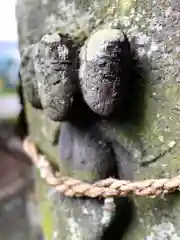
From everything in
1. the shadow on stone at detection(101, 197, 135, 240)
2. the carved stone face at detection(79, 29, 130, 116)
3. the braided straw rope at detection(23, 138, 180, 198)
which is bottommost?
the shadow on stone at detection(101, 197, 135, 240)

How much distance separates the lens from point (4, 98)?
1312 mm

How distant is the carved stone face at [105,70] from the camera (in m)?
0.47

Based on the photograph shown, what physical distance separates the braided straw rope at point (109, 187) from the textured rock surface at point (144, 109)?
13 mm

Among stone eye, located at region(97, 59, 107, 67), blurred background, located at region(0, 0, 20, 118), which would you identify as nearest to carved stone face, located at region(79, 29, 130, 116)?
stone eye, located at region(97, 59, 107, 67)

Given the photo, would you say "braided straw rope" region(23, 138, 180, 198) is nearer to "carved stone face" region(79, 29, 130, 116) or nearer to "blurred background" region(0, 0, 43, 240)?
"carved stone face" region(79, 29, 130, 116)

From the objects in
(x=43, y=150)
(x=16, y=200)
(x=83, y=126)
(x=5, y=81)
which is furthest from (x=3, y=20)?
(x=83, y=126)

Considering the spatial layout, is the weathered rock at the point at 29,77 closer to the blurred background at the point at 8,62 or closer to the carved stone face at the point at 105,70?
the carved stone face at the point at 105,70

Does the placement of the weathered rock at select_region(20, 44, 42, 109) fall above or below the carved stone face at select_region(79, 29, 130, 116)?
below

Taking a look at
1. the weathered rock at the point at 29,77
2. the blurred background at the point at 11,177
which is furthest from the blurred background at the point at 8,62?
the weathered rock at the point at 29,77

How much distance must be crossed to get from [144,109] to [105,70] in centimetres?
6

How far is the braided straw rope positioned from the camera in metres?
0.48

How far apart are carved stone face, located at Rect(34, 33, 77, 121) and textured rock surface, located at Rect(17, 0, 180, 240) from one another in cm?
4

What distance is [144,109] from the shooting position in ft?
1.65

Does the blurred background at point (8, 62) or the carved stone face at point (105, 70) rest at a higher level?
the carved stone face at point (105, 70)
